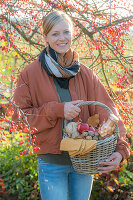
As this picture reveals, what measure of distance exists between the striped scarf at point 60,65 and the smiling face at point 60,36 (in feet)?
0.19

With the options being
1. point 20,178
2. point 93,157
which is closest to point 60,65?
point 93,157

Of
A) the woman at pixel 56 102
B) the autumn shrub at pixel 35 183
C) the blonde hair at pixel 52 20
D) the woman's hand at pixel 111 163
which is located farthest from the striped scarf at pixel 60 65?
the autumn shrub at pixel 35 183

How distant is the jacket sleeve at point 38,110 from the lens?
185cm

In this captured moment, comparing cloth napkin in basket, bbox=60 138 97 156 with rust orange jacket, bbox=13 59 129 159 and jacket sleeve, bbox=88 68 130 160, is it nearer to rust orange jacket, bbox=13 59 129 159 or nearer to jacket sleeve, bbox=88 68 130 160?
rust orange jacket, bbox=13 59 129 159

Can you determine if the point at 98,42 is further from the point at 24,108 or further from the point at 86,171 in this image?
the point at 86,171

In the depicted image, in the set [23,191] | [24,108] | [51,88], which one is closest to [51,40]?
[51,88]

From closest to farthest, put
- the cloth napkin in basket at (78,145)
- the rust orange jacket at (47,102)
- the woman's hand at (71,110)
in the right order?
the cloth napkin in basket at (78,145), the woman's hand at (71,110), the rust orange jacket at (47,102)

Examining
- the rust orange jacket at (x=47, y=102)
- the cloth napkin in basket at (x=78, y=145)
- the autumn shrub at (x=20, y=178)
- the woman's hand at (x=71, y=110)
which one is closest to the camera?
the cloth napkin in basket at (x=78, y=145)

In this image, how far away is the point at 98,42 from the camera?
308 centimetres

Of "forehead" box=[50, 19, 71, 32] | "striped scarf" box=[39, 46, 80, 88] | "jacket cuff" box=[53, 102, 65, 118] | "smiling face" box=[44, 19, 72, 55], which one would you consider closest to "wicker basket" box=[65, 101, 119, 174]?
"jacket cuff" box=[53, 102, 65, 118]

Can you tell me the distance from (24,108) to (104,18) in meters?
2.33

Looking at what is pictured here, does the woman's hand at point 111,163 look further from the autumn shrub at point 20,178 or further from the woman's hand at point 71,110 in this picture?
the autumn shrub at point 20,178

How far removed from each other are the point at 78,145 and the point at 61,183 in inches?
17.6

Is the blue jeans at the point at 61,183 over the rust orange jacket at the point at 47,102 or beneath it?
beneath
